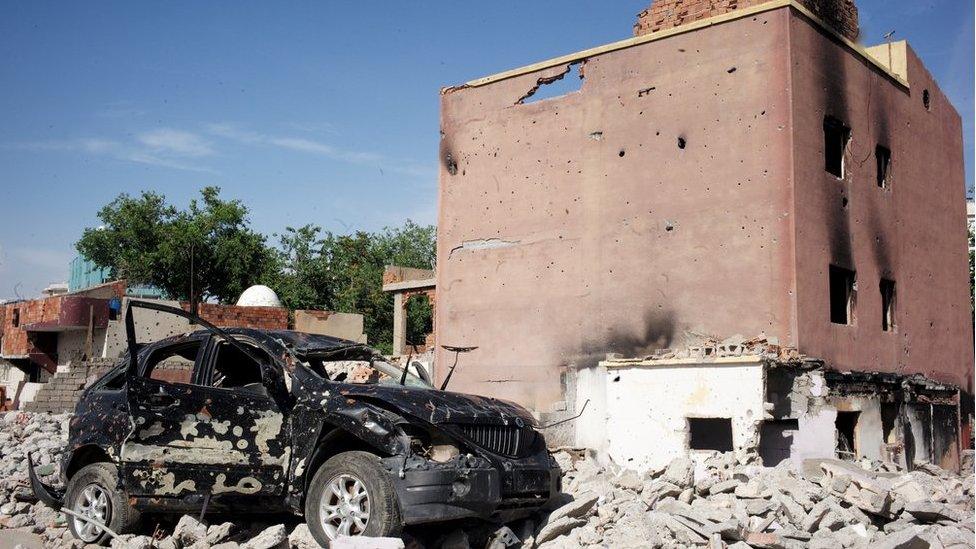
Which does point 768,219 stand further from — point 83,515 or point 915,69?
point 83,515

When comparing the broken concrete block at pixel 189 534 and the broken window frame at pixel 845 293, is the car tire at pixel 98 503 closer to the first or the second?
the broken concrete block at pixel 189 534

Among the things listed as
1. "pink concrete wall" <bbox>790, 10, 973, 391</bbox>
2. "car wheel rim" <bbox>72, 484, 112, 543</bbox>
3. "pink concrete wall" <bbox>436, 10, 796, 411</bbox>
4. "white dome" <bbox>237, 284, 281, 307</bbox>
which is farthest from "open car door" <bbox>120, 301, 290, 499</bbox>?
"white dome" <bbox>237, 284, 281, 307</bbox>

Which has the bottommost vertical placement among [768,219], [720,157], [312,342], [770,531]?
[770,531]

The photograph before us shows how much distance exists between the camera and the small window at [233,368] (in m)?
8.65

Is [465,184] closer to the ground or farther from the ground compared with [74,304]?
farther from the ground

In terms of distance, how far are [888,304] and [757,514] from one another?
32.1 feet

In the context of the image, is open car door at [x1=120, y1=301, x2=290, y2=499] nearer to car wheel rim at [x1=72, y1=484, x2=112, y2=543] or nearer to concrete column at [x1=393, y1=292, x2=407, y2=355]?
car wheel rim at [x1=72, y1=484, x2=112, y2=543]

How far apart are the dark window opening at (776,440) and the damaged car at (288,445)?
664 centimetres

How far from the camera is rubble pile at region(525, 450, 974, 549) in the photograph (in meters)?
8.05

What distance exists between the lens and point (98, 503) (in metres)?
8.88

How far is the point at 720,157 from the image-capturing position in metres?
15.2

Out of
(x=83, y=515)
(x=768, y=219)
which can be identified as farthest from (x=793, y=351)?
(x=83, y=515)

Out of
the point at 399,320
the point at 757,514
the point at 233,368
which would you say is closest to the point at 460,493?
the point at 233,368

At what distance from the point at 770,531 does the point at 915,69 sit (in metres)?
13.4
